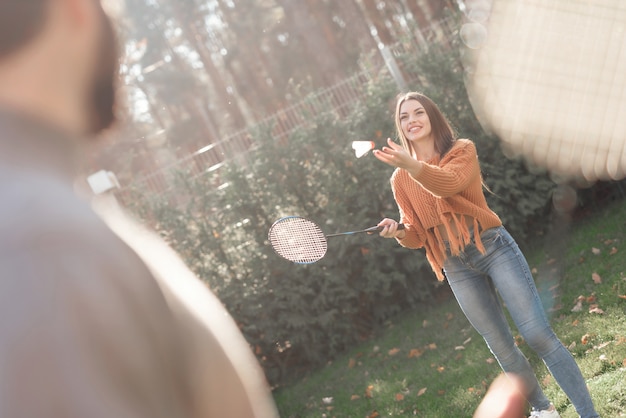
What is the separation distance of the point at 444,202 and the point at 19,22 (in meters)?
3.35

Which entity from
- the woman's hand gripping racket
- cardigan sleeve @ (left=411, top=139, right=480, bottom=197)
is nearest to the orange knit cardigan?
cardigan sleeve @ (left=411, top=139, right=480, bottom=197)

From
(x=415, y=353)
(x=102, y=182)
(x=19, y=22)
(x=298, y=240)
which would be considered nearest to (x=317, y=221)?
(x=415, y=353)

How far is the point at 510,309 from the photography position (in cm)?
371

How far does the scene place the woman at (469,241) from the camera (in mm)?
3633

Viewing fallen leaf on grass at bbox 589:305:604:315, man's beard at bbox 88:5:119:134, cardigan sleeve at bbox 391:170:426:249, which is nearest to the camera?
man's beard at bbox 88:5:119:134

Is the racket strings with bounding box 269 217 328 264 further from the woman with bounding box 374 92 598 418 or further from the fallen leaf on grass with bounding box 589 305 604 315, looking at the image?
the fallen leaf on grass with bounding box 589 305 604 315

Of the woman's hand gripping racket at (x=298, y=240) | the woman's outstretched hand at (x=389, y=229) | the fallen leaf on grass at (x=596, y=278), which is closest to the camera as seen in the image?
the woman's outstretched hand at (x=389, y=229)

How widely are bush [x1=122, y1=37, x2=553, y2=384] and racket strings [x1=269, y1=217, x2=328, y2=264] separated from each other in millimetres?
3066

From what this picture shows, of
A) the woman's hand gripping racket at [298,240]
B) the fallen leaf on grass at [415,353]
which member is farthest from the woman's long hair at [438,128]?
the fallen leaf on grass at [415,353]

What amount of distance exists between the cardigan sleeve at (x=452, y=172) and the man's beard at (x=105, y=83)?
2.90 metres

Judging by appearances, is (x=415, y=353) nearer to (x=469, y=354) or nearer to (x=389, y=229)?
(x=469, y=354)

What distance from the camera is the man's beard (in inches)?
28.2

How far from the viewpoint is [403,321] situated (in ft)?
25.6

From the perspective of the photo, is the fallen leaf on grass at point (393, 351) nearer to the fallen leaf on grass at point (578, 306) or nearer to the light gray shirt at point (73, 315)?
the fallen leaf on grass at point (578, 306)
